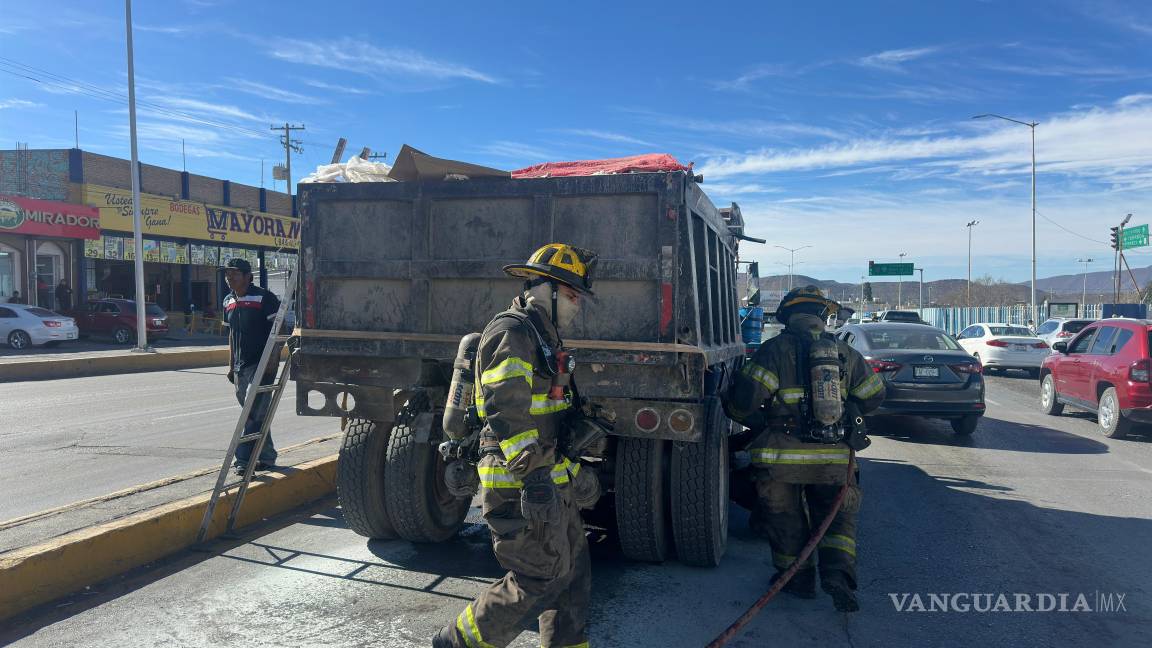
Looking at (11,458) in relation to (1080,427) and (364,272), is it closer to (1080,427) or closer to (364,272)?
(364,272)

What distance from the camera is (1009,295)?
107 metres

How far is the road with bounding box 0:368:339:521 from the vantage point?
6.78m

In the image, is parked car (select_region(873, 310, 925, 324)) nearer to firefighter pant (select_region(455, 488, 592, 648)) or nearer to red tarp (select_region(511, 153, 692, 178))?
red tarp (select_region(511, 153, 692, 178))

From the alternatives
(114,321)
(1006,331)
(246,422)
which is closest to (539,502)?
(246,422)

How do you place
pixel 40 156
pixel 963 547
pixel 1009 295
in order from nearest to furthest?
pixel 963 547 < pixel 40 156 < pixel 1009 295

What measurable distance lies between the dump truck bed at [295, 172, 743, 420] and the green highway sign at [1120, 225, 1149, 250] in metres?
43.8

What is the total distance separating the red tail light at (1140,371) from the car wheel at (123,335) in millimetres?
27998

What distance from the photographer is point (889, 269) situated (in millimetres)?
65438

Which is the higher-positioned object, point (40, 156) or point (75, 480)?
point (40, 156)

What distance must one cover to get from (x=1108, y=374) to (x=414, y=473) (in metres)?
9.63

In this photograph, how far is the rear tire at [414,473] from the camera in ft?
15.3

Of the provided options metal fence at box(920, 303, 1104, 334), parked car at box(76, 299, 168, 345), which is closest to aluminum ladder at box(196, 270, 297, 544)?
parked car at box(76, 299, 168, 345)

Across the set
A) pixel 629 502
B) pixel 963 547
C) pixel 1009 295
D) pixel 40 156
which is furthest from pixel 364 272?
pixel 1009 295

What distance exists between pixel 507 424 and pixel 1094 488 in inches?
263
